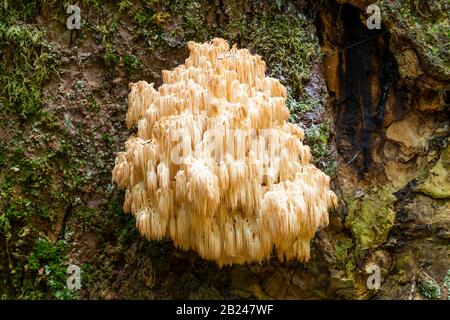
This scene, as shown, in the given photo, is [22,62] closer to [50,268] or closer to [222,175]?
[50,268]

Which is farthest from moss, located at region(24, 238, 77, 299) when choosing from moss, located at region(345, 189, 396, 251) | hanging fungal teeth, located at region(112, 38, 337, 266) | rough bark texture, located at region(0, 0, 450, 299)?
moss, located at region(345, 189, 396, 251)

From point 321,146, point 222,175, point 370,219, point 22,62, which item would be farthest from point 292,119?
point 22,62

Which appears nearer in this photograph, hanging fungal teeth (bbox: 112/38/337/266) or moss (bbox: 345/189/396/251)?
hanging fungal teeth (bbox: 112/38/337/266)

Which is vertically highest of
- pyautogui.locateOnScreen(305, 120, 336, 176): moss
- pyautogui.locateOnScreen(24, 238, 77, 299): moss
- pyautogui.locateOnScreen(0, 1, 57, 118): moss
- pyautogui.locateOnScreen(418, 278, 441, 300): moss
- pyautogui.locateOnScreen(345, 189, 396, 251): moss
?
pyautogui.locateOnScreen(0, 1, 57, 118): moss

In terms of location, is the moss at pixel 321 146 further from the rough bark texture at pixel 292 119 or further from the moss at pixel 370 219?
the moss at pixel 370 219

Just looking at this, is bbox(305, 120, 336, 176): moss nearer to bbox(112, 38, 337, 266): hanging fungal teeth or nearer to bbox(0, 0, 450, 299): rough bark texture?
bbox(0, 0, 450, 299): rough bark texture

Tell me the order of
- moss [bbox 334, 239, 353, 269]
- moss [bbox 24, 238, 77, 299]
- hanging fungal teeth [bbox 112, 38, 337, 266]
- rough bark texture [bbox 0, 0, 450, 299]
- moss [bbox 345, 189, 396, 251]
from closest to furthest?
hanging fungal teeth [bbox 112, 38, 337, 266] < moss [bbox 24, 238, 77, 299] < rough bark texture [bbox 0, 0, 450, 299] < moss [bbox 334, 239, 353, 269] < moss [bbox 345, 189, 396, 251]

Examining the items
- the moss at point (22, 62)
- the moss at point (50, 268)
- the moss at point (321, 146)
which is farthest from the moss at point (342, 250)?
the moss at point (22, 62)
